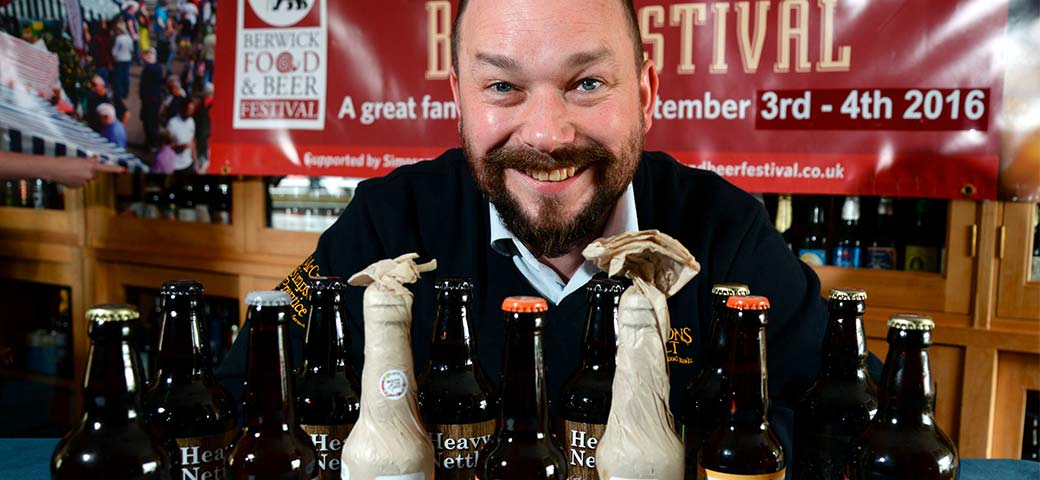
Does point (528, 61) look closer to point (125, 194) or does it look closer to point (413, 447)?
point (413, 447)

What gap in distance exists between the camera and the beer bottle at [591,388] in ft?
2.68

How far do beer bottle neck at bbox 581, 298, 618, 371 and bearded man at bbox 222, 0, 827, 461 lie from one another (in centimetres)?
24

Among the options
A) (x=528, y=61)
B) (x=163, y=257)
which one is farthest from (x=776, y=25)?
(x=163, y=257)

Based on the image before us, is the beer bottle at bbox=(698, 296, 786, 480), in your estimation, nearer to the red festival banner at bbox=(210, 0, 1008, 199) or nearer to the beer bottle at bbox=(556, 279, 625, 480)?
the beer bottle at bbox=(556, 279, 625, 480)

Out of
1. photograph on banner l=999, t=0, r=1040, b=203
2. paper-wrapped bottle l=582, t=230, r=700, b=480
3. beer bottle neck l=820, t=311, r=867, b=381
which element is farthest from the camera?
photograph on banner l=999, t=0, r=1040, b=203

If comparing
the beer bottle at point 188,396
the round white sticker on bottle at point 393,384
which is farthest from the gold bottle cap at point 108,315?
the round white sticker on bottle at point 393,384

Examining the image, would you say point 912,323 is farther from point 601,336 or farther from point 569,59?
point 569,59

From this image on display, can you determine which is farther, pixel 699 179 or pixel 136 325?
pixel 699 179

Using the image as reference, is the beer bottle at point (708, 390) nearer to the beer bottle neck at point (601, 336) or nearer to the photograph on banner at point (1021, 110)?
the beer bottle neck at point (601, 336)

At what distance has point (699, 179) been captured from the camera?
5.21 ft

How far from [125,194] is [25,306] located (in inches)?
30.1

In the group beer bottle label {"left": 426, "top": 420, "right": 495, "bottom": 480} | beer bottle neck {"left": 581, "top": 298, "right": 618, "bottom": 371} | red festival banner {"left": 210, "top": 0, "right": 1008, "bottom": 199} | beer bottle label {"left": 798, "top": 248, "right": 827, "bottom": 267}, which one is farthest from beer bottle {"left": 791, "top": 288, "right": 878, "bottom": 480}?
beer bottle label {"left": 798, "top": 248, "right": 827, "bottom": 267}

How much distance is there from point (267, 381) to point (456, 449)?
0.60 ft

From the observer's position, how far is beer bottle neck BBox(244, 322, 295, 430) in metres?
0.78
